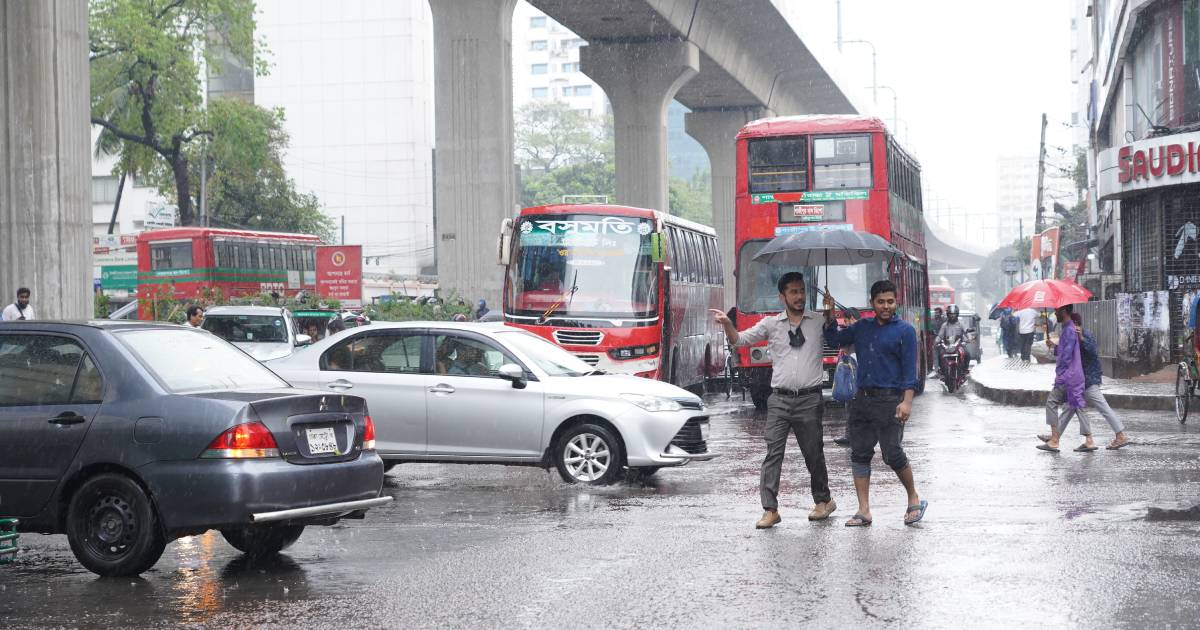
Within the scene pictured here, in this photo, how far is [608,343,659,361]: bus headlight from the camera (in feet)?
68.7

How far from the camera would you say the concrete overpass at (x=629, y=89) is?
31328 mm

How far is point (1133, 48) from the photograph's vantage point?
34.2 metres

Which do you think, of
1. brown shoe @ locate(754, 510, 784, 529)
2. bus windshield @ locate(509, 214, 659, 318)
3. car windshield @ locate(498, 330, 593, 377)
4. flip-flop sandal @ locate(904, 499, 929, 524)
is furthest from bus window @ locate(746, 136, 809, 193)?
brown shoe @ locate(754, 510, 784, 529)

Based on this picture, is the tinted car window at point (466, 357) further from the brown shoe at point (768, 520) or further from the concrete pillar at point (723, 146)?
the concrete pillar at point (723, 146)

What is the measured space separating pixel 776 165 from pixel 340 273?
24796 millimetres

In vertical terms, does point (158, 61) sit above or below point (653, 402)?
above

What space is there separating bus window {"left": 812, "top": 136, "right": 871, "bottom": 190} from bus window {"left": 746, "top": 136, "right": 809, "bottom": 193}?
0.29 metres

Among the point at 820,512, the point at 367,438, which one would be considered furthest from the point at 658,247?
the point at 367,438

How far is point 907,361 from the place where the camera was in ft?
31.6

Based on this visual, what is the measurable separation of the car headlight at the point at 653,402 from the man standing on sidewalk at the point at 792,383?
8.87 ft

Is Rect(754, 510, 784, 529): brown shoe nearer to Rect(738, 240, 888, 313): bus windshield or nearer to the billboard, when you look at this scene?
Rect(738, 240, 888, 313): bus windshield

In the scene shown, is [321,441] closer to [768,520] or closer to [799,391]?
[768,520]

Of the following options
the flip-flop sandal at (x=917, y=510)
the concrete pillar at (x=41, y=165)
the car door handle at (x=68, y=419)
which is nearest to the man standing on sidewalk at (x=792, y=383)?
the flip-flop sandal at (x=917, y=510)

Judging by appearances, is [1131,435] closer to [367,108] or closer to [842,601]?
[842,601]
